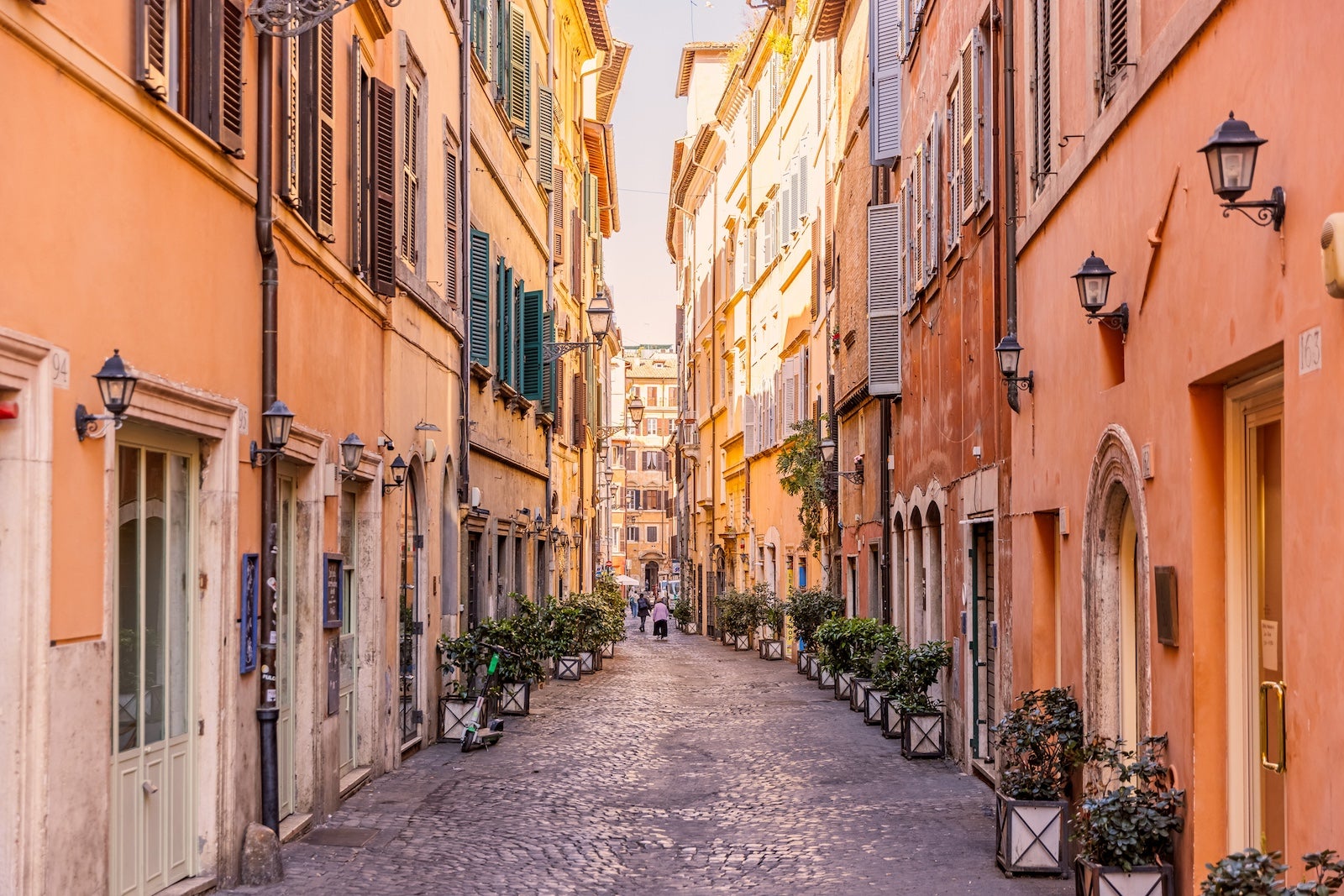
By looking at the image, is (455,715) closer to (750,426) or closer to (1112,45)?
(1112,45)

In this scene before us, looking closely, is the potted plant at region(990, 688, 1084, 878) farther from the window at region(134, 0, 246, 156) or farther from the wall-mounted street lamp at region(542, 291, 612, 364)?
the wall-mounted street lamp at region(542, 291, 612, 364)

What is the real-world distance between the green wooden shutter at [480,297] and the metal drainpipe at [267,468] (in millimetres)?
A: 9067

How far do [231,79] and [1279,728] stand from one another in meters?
6.20

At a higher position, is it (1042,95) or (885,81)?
(885,81)

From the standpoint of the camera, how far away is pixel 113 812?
24.4 feet

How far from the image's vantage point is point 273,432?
30.9ft

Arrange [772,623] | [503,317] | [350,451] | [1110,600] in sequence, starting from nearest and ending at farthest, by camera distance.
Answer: [1110,600], [350,451], [503,317], [772,623]

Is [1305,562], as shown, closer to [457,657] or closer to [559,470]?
[457,657]

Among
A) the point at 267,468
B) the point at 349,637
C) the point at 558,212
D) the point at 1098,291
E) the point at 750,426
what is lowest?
the point at 349,637

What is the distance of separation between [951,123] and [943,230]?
110 cm

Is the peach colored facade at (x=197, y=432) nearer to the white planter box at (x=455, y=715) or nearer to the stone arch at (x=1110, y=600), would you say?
the white planter box at (x=455, y=715)

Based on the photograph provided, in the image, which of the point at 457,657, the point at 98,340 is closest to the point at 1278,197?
the point at 98,340

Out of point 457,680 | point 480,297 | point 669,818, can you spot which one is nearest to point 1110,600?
point 669,818

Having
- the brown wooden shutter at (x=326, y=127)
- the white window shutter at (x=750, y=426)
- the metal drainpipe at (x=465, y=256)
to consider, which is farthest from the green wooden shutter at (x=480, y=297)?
the white window shutter at (x=750, y=426)
